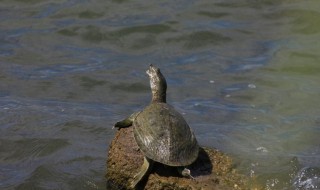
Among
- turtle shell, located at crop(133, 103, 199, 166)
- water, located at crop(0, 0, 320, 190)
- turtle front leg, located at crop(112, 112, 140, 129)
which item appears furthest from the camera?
water, located at crop(0, 0, 320, 190)

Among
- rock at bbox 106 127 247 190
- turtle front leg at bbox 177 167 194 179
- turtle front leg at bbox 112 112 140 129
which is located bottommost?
rock at bbox 106 127 247 190

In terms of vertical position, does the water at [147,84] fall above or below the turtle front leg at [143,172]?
below

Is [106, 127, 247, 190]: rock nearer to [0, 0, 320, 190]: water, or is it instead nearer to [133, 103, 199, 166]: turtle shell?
[133, 103, 199, 166]: turtle shell

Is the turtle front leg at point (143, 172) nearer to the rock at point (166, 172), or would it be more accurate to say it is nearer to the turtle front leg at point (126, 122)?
the rock at point (166, 172)

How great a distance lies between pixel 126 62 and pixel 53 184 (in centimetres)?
378

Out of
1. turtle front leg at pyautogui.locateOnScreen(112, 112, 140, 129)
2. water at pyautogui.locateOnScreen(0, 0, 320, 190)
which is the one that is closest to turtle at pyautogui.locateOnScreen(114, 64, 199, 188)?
turtle front leg at pyautogui.locateOnScreen(112, 112, 140, 129)

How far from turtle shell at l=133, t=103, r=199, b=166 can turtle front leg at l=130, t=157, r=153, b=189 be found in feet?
0.27

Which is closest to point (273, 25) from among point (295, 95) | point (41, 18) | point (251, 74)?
point (251, 74)

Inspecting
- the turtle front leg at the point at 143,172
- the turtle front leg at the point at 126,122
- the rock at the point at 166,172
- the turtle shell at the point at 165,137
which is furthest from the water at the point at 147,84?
the turtle front leg at the point at 143,172

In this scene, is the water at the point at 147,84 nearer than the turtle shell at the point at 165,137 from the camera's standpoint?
No

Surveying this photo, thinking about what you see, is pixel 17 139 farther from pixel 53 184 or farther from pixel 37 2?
pixel 37 2

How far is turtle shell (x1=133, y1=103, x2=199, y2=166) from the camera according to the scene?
5645mm

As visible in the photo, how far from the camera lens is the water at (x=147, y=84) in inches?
294

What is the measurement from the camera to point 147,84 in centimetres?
963
